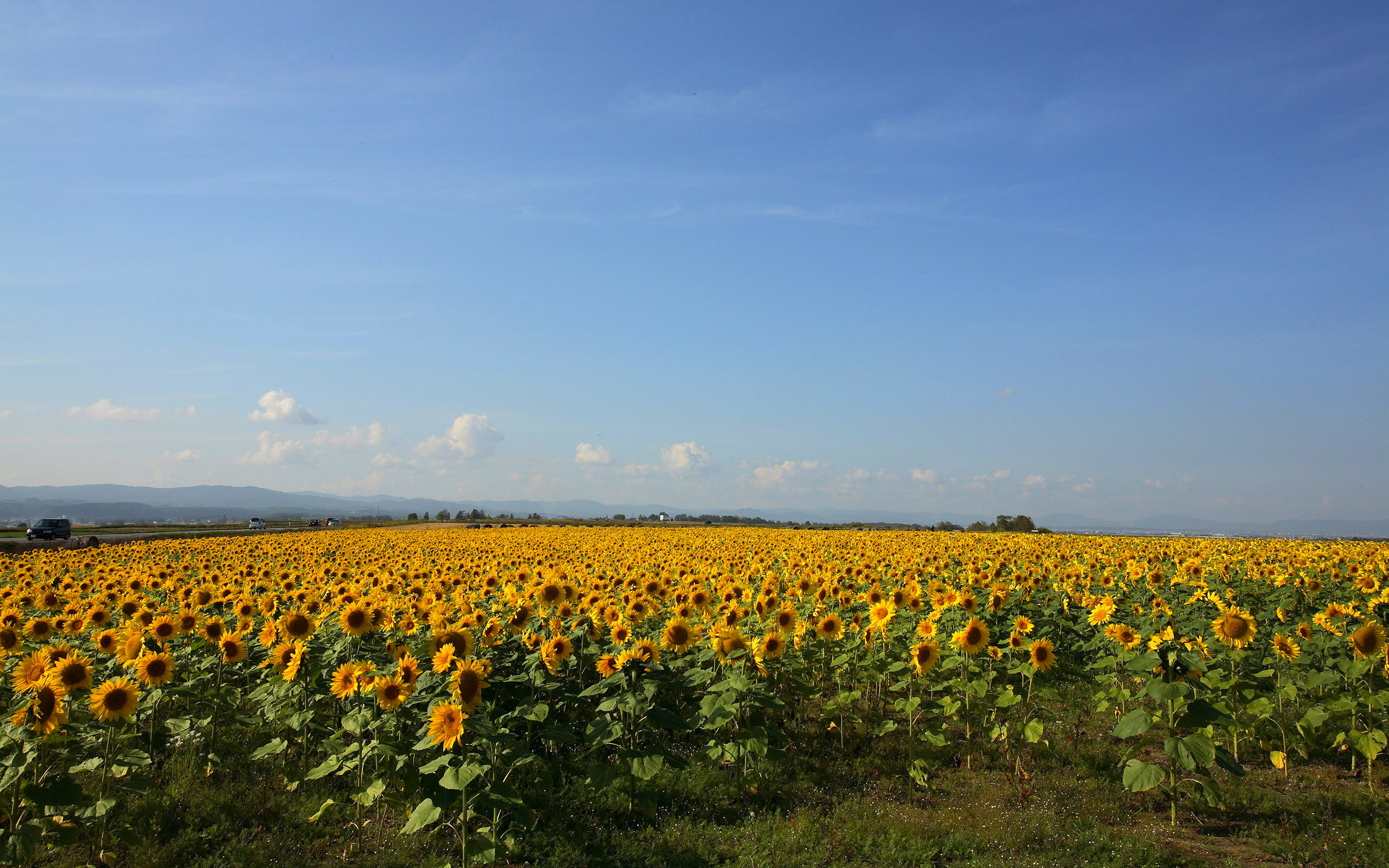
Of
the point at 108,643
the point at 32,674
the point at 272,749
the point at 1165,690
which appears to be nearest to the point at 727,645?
the point at 1165,690

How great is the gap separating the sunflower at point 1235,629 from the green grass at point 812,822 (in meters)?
1.55

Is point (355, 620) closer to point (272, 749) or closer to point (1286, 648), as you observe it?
point (272, 749)

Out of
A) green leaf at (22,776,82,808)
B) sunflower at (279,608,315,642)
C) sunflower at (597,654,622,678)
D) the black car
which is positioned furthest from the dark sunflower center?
the black car

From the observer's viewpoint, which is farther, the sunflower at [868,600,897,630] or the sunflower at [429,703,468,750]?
the sunflower at [868,600,897,630]

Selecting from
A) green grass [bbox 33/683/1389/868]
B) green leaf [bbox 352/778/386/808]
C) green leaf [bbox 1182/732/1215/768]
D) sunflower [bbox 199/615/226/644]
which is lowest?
green grass [bbox 33/683/1389/868]

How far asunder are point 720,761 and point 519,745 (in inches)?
107

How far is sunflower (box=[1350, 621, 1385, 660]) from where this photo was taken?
724 cm

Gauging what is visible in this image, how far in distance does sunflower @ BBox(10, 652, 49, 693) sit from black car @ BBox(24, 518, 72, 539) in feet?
158

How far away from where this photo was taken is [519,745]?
6.59 m

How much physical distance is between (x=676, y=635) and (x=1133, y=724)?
461 centimetres

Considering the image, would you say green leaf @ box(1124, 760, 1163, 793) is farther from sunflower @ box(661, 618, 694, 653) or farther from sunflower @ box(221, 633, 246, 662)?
sunflower @ box(221, 633, 246, 662)

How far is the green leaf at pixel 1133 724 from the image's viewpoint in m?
6.27

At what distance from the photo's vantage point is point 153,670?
6.99m

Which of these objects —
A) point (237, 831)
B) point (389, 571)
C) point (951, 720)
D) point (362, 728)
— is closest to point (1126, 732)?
point (951, 720)
